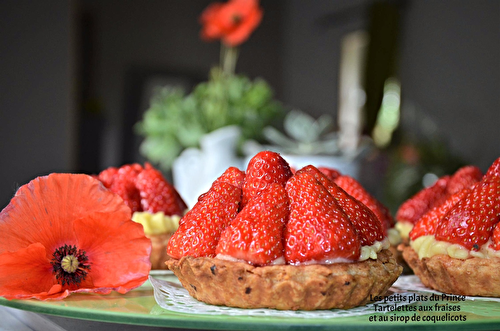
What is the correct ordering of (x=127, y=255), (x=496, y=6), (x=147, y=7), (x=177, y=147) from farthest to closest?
(x=147, y=7)
(x=496, y=6)
(x=177, y=147)
(x=127, y=255)

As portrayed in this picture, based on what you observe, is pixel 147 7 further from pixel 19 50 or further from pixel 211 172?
pixel 211 172

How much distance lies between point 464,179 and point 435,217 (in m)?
0.27

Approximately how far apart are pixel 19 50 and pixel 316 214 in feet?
13.7

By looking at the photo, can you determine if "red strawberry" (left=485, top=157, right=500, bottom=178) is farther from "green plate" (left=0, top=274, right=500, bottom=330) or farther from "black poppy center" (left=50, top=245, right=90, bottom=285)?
"black poppy center" (left=50, top=245, right=90, bottom=285)

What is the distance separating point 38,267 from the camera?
0.99 meters

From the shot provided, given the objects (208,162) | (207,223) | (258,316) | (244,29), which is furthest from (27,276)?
(244,29)

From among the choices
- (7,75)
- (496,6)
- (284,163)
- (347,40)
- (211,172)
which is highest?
(347,40)

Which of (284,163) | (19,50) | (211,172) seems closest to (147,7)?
(19,50)

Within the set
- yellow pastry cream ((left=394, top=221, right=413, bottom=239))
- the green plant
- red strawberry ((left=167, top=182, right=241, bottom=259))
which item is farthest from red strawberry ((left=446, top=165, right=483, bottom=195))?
the green plant

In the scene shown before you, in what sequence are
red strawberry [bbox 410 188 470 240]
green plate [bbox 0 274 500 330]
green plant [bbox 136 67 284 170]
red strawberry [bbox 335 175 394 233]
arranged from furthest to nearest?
1. green plant [bbox 136 67 284 170]
2. red strawberry [bbox 335 175 394 233]
3. red strawberry [bbox 410 188 470 240]
4. green plate [bbox 0 274 500 330]

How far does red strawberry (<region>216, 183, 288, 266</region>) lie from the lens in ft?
3.04

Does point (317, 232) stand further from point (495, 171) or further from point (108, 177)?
point (108, 177)

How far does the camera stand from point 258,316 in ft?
2.78

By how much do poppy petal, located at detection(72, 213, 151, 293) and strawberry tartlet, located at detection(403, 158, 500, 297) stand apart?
63 cm
